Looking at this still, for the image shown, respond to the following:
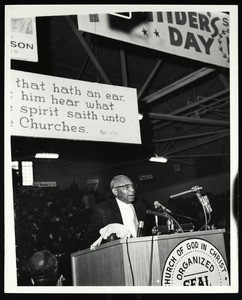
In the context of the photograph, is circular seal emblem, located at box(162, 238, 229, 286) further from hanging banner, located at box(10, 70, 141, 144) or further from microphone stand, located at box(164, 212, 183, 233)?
hanging banner, located at box(10, 70, 141, 144)

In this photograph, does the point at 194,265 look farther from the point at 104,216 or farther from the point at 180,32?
the point at 180,32

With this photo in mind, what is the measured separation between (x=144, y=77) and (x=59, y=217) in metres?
4.20

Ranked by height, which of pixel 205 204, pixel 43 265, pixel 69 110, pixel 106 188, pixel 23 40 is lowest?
pixel 43 265

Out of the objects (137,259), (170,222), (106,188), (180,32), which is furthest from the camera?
(106,188)

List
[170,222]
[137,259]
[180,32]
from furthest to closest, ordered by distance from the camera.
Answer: [180,32], [170,222], [137,259]

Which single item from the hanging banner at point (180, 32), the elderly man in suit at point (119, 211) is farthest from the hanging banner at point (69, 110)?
the hanging banner at point (180, 32)

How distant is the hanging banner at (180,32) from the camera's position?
3.09m

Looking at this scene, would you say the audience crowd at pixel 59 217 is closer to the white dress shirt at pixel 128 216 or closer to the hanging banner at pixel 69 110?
the white dress shirt at pixel 128 216

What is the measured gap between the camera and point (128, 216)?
10.1 feet

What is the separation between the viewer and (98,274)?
270 cm

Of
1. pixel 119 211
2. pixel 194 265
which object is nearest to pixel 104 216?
pixel 119 211

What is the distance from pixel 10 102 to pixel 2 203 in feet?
2.67

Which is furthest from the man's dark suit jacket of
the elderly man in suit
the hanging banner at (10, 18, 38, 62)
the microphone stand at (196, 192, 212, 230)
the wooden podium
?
the hanging banner at (10, 18, 38, 62)
